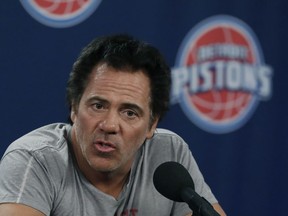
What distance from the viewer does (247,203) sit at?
230cm

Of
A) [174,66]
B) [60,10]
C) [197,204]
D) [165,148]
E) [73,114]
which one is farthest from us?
[174,66]

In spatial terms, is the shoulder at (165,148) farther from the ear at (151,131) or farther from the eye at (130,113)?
the eye at (130,113)

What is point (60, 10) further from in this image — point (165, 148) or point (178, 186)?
point (178, 186)

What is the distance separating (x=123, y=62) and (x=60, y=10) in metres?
0.79

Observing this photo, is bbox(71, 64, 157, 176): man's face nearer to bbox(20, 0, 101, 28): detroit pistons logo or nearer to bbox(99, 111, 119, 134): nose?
bbox(99, 111, 119, 134): nose

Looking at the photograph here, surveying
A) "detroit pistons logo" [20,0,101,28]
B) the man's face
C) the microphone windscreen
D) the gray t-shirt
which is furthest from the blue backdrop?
the microphone windscreen

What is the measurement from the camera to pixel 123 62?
1323 millimetres

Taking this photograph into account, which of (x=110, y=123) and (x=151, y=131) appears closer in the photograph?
(x=110, y=123)

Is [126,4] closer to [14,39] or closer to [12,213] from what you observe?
[14,39]

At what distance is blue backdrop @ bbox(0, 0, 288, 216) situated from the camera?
80.7 inches

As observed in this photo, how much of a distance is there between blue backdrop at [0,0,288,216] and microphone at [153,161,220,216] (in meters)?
0.99

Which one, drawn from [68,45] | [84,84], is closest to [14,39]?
[68,45]

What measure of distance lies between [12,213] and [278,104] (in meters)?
1.30

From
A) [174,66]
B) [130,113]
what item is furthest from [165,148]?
[174,66]
